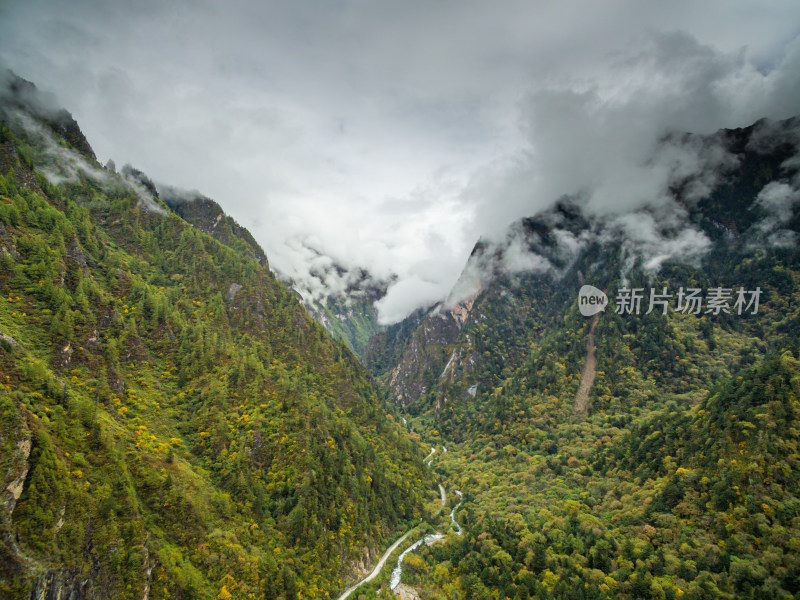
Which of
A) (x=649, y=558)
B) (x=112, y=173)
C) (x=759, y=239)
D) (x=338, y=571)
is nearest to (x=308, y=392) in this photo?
(x=338, y=571)

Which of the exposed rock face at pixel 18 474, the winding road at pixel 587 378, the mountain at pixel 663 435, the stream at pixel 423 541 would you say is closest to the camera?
the exposed rock face at pixel 18 474

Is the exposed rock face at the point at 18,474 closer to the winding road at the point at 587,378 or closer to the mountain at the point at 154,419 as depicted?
the mountain at the point at 154,419

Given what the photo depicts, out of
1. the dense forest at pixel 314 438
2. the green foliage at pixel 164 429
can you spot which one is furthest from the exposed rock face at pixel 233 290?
the green foliage at pixel 164 429

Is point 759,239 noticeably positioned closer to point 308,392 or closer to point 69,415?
point 308,392

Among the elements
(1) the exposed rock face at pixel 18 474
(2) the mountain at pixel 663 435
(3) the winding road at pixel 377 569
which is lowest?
(3) the winding road at pixel 377 569

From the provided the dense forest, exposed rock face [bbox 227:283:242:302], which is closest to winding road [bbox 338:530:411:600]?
the dense forest

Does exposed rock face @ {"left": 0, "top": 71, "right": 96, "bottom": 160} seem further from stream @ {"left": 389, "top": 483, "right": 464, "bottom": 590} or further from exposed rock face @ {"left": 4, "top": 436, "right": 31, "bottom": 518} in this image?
stream @ {"left": 389, "top": 483, "right": 464, "bottom": 590}
